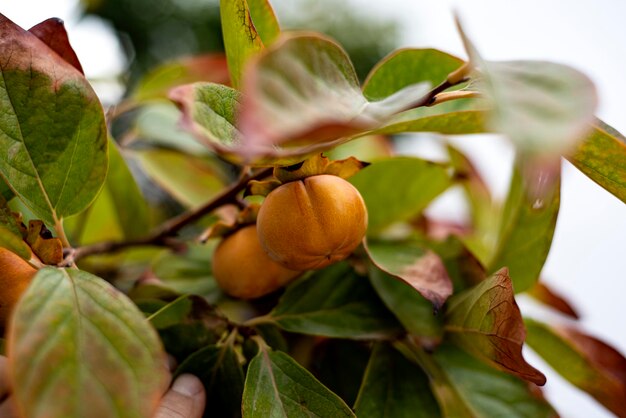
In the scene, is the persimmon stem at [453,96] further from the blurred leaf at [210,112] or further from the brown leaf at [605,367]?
the brown leaf at [605,367]

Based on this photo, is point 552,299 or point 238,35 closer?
point 238,35

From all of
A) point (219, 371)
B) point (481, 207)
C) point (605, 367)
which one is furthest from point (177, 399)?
point (481, 207)

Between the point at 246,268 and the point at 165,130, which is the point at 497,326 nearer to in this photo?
the point at 246,268

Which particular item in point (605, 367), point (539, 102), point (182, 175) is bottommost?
point (605, 367)

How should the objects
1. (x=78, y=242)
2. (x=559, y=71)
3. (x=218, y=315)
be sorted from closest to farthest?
(x=559, y=71), (x=218, y=315), (x=78, y=242)

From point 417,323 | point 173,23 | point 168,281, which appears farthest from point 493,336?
point 173,23

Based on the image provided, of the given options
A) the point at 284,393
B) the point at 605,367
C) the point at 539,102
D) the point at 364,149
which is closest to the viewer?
the point at 539,102

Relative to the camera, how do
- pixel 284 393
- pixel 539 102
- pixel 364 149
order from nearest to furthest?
pixel 539 102 → pixel 284 393 → pixel 364 149

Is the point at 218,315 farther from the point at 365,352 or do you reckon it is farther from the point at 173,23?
the point at 173,23
